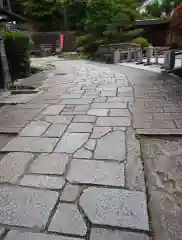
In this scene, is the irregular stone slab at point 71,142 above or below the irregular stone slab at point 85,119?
below

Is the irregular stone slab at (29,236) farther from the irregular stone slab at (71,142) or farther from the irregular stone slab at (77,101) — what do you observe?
the irregular stone slab at (77,101)

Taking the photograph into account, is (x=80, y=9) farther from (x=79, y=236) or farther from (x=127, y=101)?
(x=79, y=236)

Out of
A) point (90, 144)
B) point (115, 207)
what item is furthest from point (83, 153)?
point (115, 207)

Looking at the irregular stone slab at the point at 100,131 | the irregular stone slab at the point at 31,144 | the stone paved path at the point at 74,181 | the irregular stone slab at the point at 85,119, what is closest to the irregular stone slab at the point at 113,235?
the stone paved path at the point at 74,181

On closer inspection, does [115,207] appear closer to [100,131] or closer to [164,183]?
[164,183]

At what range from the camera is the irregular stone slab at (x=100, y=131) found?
2893 millimetres

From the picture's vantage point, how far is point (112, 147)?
2562 mm

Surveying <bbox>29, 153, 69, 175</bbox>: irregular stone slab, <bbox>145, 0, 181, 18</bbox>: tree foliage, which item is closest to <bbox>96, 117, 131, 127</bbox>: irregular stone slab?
<bbox>29, 153, 69, 175</bbox>: irregular stone slab

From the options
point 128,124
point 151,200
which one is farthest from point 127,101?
point 151,200

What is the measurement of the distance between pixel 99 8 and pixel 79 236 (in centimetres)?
1355

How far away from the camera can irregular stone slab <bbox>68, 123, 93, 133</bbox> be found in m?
3.06

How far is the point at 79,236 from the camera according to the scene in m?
1.45

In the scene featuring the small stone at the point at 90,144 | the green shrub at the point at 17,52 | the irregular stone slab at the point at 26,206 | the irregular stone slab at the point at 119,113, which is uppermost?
the green shrub at the point at 17,52

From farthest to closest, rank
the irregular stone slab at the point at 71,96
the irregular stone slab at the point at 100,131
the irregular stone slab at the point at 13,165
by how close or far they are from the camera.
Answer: the irregular stone slab at the point at 71,96, the irregular stone slab at the point at 100,131, the irregular stone slab at the point at 13,165
